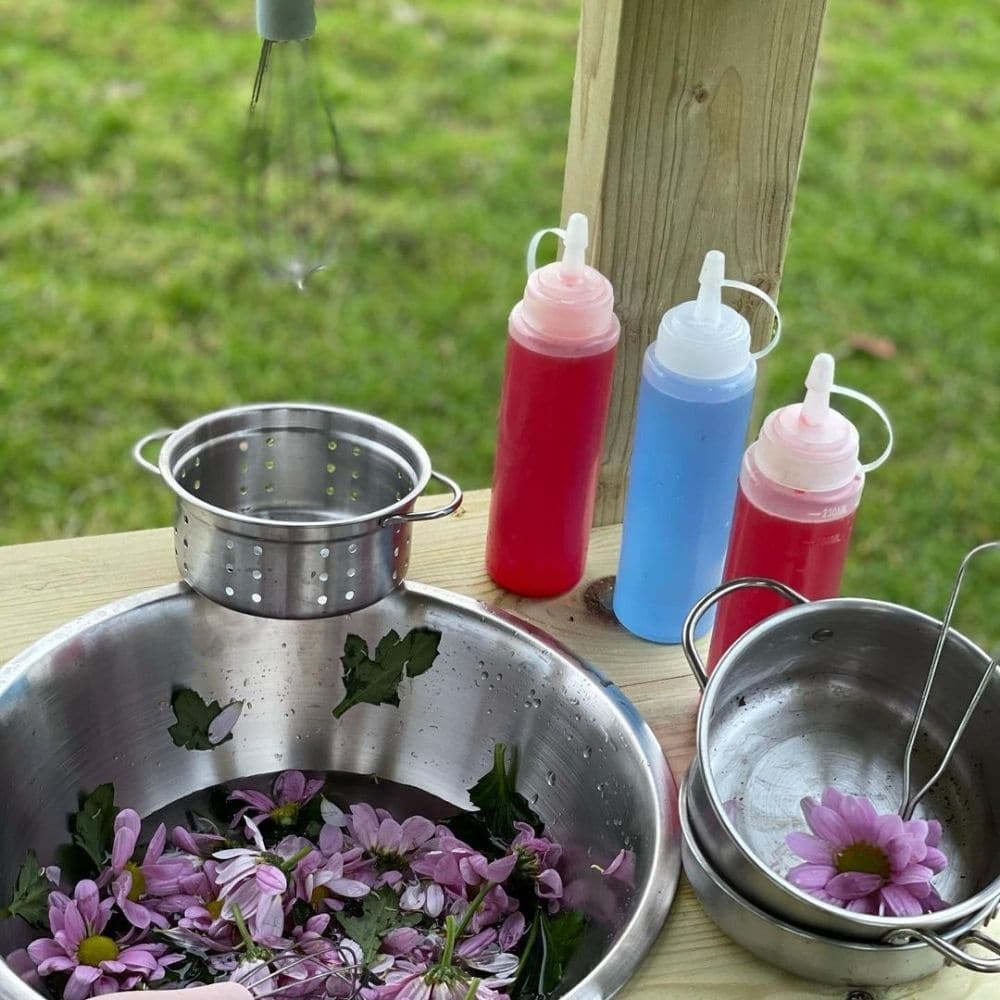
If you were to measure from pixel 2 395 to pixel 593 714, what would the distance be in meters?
1.49

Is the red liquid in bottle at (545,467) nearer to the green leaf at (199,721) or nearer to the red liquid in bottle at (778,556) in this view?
the red liquid in bottle at (778,556)

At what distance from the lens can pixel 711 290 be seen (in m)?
1.00

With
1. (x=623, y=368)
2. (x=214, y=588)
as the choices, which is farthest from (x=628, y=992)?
(x=623, y=368)

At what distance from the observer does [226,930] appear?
3.14ft

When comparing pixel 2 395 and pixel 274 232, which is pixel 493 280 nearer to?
pixel 274 232

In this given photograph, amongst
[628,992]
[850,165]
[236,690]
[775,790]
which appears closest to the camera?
[628,992]

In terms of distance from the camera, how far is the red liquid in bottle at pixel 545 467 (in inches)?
41.8

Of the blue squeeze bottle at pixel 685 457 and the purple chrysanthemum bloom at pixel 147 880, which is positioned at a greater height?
the blue squeeze bottle at pixel 685 457

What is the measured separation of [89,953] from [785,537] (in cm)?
54

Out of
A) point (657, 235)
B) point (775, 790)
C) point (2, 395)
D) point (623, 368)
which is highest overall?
point (657, 235)

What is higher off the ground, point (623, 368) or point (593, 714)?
point (623, 368)

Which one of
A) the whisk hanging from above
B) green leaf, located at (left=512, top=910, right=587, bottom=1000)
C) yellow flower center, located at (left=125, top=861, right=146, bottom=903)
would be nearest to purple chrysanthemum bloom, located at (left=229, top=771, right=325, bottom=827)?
yellow flower center, located at (left=125, top=861, right=146, bottom=903)

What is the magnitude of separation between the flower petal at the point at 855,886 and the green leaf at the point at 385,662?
1.24 ft

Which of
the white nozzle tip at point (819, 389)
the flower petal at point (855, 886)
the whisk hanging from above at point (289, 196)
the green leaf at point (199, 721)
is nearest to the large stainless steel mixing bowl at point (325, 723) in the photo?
the green leaf at point (199, 721)
